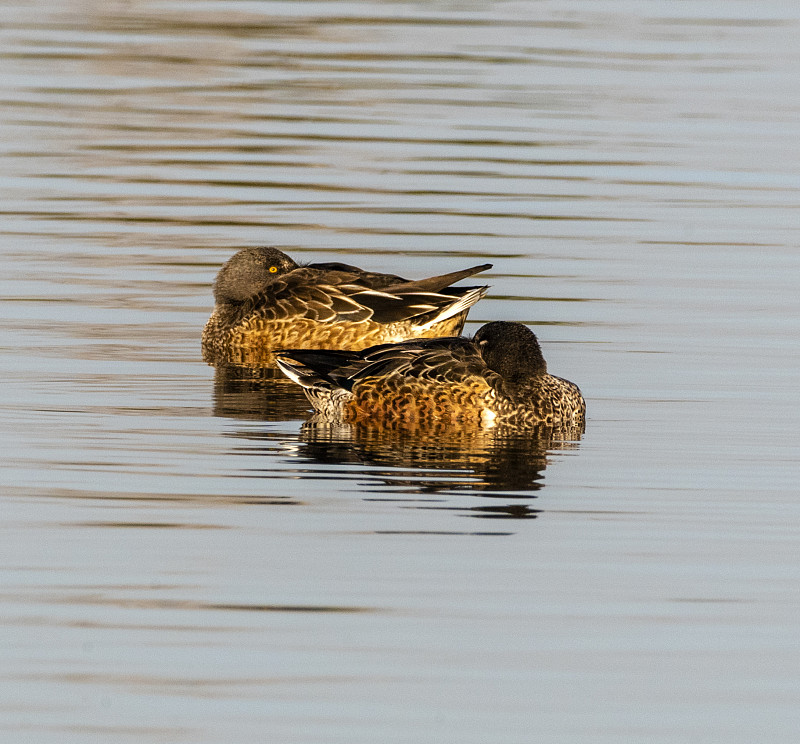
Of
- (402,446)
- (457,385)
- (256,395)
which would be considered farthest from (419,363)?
(256,395)

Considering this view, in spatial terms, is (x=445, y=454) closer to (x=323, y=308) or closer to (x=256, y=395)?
(x=256, y=395)

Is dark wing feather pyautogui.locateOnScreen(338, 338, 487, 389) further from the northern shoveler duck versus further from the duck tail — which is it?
the duck tail

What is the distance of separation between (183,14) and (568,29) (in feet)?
24.9

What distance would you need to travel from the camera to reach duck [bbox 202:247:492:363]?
14602 millimetres

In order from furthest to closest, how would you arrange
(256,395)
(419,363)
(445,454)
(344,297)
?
(344,297) → (256,395) → (419,363) → (445,454)

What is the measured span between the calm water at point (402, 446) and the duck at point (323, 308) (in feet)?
1.57

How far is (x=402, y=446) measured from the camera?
1126 centimetres

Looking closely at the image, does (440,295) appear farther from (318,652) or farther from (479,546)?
(318,652)

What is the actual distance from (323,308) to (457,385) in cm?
361

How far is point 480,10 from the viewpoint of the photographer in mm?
39438

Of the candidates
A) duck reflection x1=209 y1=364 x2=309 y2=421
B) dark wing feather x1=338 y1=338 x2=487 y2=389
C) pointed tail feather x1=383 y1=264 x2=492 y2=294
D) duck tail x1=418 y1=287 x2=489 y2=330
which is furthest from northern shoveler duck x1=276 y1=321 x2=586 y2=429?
pointed tail feather x1=383 y1=264 x2=492 y2=294

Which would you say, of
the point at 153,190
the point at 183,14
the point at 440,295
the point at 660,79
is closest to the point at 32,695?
the point at 440,295

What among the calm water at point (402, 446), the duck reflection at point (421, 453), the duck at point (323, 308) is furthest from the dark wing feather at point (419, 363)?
the duck at point (323, 308)

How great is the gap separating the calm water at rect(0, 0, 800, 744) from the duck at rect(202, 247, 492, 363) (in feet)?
1.57
